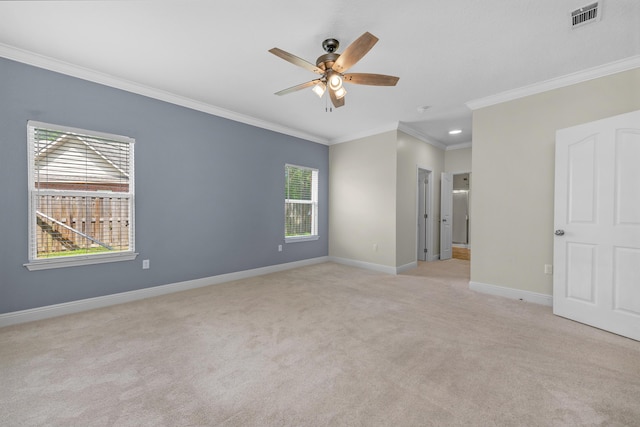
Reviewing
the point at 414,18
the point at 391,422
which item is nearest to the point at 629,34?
the point at 414,18

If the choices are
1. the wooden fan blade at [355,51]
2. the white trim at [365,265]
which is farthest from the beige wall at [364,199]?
the wooden fan blade at [355,51]

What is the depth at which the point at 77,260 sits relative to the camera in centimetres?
297

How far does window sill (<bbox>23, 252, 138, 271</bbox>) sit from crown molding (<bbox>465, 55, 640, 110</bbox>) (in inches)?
198

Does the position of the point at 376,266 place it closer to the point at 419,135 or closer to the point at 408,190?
the point at 408,190

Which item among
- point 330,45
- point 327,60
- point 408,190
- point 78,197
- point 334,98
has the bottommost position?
point 78,197

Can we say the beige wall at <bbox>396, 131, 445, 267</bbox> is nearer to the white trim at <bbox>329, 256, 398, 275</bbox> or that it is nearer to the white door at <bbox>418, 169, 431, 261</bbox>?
the white trim at <bbox>329, 256, 398, 275</bbox>

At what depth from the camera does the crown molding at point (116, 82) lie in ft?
8.62

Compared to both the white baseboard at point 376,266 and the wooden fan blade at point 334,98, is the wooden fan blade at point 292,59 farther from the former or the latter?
the white baseboard at point 376,266

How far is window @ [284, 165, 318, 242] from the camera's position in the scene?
17.4 feet

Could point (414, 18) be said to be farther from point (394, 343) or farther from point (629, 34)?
point (394, 343)

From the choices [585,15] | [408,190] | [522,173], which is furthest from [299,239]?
[585,15]

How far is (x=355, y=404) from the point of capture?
1598mm

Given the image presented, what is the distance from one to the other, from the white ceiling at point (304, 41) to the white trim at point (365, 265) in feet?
9.47

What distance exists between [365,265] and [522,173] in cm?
296
